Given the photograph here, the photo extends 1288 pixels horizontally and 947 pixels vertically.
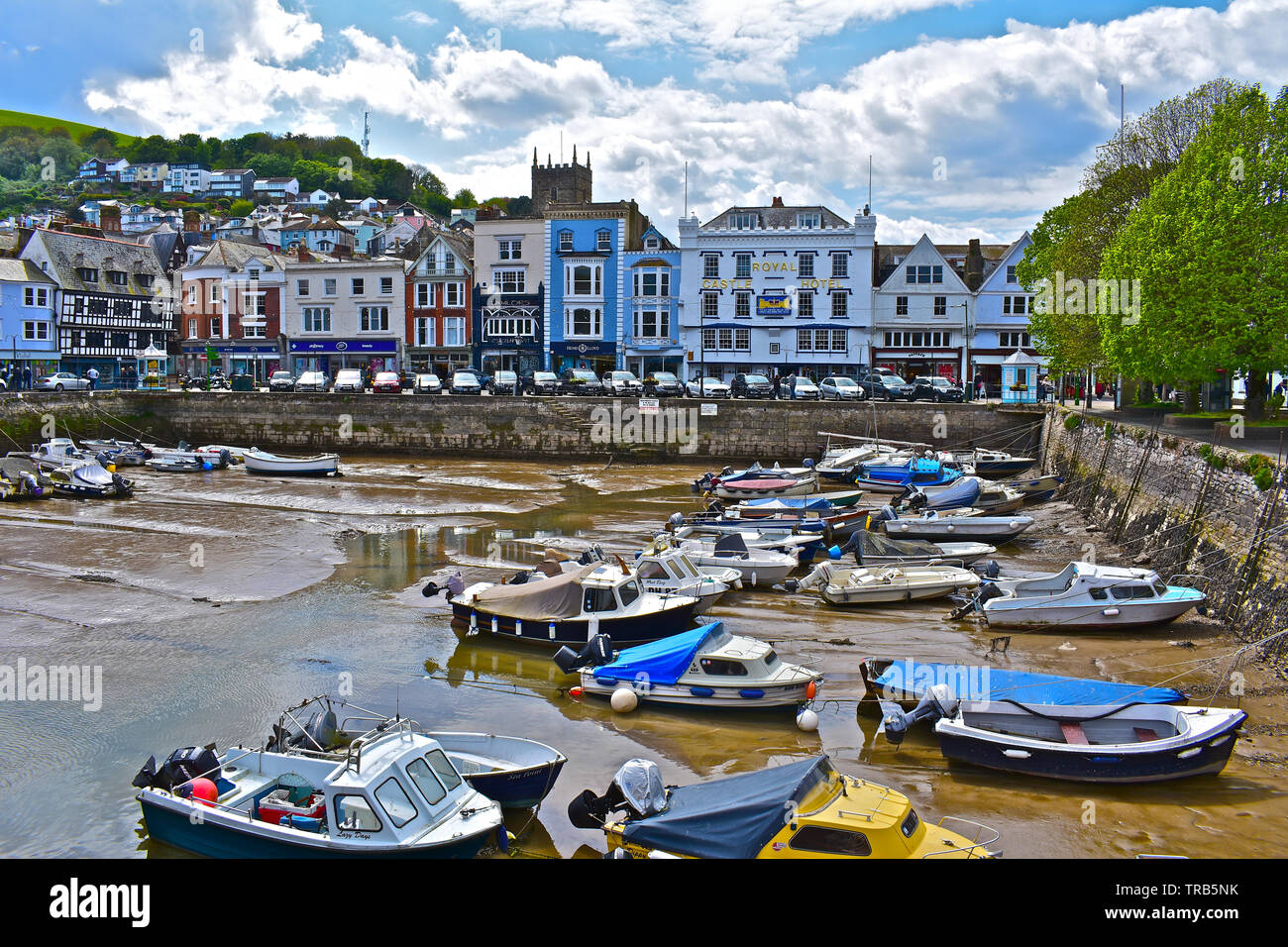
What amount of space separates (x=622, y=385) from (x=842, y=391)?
11.5 metres

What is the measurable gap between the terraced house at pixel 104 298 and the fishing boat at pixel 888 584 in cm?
5462

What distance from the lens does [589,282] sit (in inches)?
2298

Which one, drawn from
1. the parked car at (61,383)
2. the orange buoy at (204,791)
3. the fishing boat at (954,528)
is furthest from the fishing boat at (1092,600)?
the parked car at (61,383)

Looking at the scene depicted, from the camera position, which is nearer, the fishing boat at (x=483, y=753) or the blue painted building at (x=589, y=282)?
the fishing boat at (x=483, y=753)

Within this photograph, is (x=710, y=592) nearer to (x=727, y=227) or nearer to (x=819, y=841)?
(x=819, y=841)

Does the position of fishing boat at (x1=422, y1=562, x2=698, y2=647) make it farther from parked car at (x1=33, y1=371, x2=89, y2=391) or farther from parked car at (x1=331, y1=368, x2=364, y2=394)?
parked car at (x1=33, y1=371, x2=89, y2=391)

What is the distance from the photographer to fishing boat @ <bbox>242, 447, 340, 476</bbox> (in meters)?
41.0

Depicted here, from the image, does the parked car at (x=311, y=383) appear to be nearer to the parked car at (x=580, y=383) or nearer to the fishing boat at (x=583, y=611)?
the parked car at (x=580, y=383)

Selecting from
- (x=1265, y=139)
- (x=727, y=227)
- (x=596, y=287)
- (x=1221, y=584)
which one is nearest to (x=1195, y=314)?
(x=1265, y=139)

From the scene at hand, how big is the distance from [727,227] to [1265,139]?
32946mm

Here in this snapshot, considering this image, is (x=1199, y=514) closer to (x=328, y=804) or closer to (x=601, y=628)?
(x=601, y=628)

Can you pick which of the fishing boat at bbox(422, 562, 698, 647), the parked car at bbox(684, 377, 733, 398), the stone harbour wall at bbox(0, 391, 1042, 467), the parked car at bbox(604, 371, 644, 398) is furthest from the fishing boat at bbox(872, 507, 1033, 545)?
the parked car at bbox(604, 371, 644, 398)

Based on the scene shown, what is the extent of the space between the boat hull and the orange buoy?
25.5 ft

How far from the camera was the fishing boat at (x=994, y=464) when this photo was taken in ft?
124
